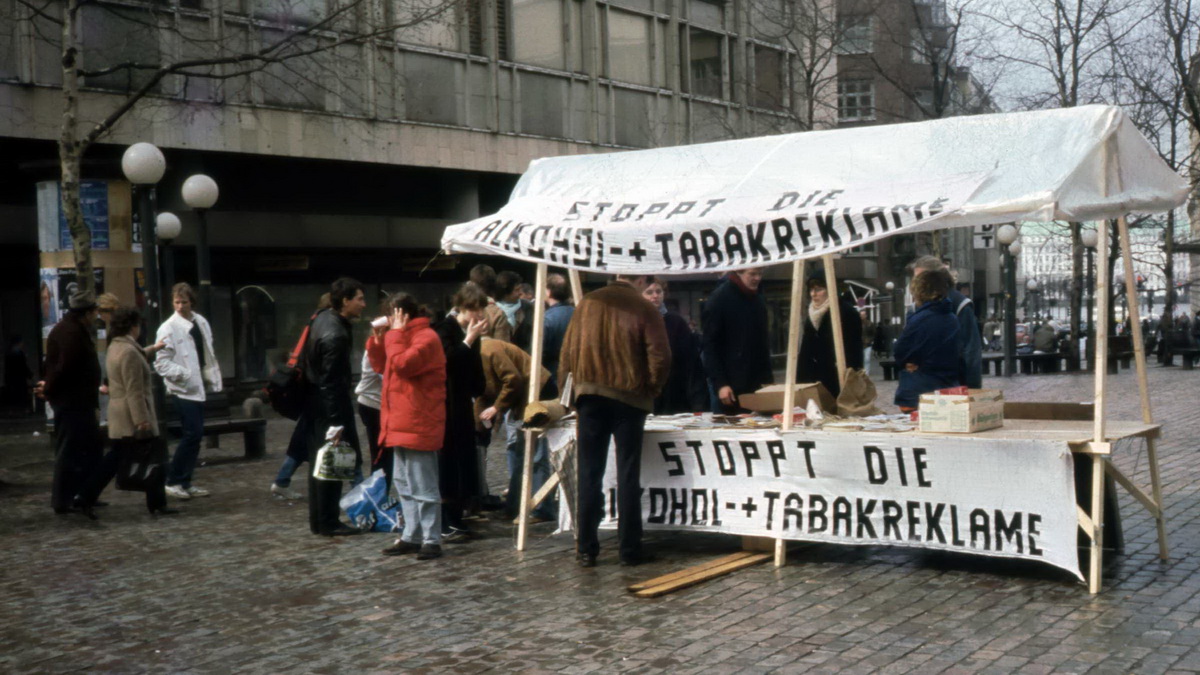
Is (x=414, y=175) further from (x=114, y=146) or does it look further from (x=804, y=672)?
(x=804, y=672)

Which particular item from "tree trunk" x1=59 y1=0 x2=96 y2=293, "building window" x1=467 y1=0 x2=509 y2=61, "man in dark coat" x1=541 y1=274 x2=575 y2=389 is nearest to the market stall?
"man in dark coat" x1=541 y1=274 x2=575 y2=389

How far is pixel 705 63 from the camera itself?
118 feet

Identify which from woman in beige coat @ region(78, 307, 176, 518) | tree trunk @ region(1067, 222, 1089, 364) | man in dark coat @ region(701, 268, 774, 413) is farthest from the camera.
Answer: tree trunk @ region(1067, 222, 1089, 364)

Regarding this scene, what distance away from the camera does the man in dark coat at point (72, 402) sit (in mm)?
11438

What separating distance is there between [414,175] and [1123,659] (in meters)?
24.3

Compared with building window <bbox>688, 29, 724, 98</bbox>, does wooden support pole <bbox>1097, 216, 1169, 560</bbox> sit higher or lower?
lower

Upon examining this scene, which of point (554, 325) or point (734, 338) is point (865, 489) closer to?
point (734, 338)

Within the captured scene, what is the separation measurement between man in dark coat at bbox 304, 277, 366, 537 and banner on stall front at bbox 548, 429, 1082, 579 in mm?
1860

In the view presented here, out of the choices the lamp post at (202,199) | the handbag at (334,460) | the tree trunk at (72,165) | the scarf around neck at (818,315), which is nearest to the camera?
the handbag at (334,460)

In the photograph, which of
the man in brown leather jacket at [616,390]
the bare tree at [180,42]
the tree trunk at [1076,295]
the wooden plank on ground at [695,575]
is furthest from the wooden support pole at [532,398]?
the tree trunk at [1076,295]

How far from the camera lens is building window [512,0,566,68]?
29594 millimetres

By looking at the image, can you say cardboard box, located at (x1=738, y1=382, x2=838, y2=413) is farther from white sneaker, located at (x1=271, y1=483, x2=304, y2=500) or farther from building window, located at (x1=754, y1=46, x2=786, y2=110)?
building window, located at (x1=754, y1=46, x2=786, y2=110)

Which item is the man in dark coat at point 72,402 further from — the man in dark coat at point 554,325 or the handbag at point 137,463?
the man in dark coat at point 554,325

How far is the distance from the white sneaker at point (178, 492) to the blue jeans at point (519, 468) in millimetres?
3413
